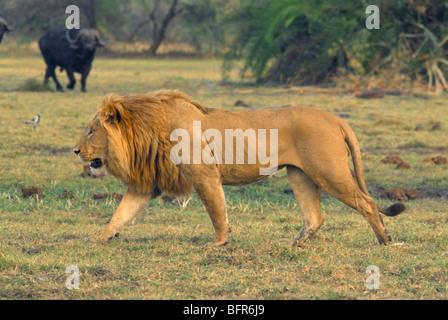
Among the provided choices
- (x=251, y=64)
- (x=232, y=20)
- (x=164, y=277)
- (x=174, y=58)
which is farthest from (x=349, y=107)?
(x=174, y=58)

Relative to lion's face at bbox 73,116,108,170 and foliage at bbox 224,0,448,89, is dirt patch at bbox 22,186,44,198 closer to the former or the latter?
lion's face at bbox 73,116,108,170

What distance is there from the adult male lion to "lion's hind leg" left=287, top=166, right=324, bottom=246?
0.39ft

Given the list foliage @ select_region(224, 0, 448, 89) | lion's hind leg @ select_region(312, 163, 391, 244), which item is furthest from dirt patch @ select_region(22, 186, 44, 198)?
foliage @ select_region(224, 0, 448, 89)

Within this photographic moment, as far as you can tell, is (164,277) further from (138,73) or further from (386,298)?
(138,73)

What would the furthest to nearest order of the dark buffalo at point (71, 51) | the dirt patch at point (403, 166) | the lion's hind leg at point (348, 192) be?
the dark buffalo at point (71, 51)
the dirt patch at point (403, 166)
the lion's hind leg at point (348, 192)

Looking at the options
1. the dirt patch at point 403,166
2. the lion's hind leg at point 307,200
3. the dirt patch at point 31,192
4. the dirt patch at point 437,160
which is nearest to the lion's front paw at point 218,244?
the lion's hind leg at point 307,200

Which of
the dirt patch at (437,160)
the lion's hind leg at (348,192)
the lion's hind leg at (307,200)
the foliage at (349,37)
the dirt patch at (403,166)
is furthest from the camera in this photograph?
the foliage at (349,37)

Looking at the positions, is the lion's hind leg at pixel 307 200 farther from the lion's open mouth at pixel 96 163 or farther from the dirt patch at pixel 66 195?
the dirt patch at pixel 66 195

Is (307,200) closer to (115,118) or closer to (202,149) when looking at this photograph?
(202,149)

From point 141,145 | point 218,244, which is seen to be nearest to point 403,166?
point 218,244

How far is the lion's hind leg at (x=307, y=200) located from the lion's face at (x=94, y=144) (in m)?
1.41

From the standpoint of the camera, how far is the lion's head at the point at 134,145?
5.22 m

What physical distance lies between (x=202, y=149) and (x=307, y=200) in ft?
3.06
